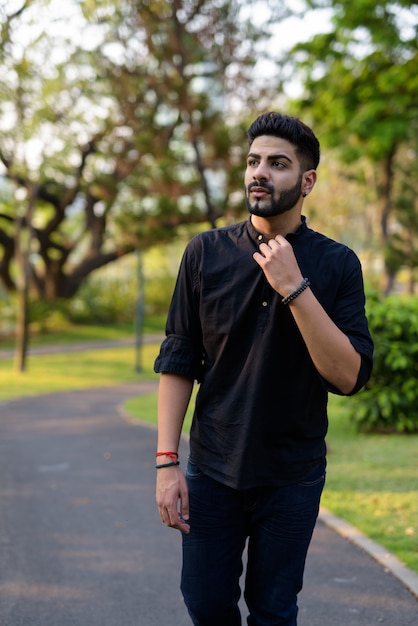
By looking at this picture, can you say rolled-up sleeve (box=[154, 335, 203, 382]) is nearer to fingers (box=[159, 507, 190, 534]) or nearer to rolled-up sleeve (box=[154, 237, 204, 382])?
rolled-up sleeve (box=[154, 237, 204, 382])

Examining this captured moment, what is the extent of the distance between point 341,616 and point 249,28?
10813 millimetres

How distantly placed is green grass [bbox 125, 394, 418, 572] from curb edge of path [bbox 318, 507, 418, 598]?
52mm

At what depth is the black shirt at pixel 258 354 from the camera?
2396 millimetres

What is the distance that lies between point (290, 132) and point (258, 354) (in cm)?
65

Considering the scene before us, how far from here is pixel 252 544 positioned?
254 cm

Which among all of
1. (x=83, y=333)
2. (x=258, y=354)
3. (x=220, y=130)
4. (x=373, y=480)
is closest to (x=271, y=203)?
(x=258, y=354)

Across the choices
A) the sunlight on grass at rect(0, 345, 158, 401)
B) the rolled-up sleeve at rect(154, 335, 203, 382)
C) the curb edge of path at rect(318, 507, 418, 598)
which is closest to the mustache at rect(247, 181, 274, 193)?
the rolled-up sleeve at rect(154, 335, 203, 382)

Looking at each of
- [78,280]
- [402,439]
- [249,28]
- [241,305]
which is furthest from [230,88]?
[78,280]

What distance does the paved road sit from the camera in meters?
4.20

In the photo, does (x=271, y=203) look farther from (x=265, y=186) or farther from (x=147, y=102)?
(x=147, y=102)

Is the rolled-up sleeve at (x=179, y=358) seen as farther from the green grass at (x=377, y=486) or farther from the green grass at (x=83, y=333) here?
the green grass at (x=83, y=333)

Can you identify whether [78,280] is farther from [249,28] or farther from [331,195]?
[249,28]

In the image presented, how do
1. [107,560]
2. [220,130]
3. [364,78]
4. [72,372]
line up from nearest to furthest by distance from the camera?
[107,560]
[220,130]
[364,78]
[72,372]

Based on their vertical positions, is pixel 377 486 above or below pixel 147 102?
below
